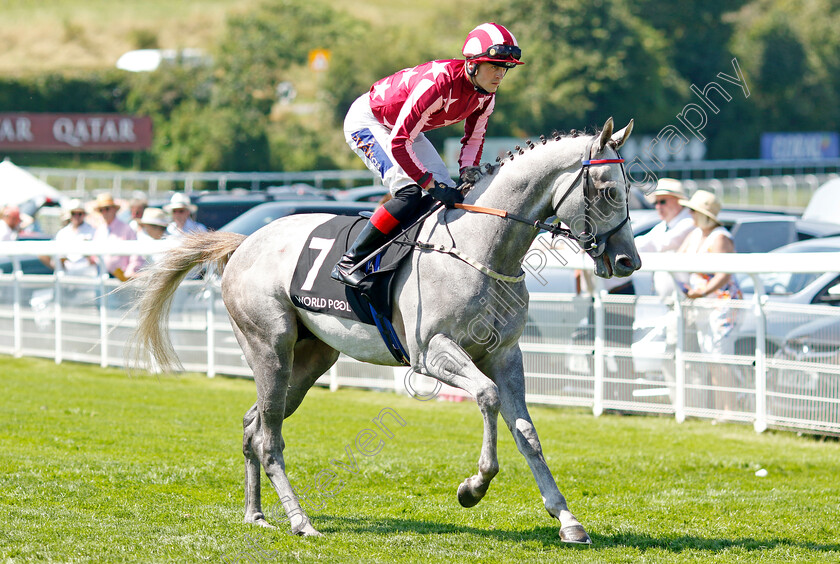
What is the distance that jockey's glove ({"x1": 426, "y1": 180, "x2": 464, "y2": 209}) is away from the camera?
17.3 ft

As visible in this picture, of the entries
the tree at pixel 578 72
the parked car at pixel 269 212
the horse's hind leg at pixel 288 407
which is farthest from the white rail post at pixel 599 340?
the tree at pixel 578 72

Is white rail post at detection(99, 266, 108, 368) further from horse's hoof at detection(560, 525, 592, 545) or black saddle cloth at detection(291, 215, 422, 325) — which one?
horse's hoof at detection(560, 525, 592, 545)

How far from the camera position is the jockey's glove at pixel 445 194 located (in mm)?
5270

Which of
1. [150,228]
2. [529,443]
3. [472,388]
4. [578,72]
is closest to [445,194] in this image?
[472,388]

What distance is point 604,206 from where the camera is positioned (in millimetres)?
4902

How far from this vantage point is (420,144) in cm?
560

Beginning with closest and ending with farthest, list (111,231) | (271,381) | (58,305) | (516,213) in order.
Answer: (516,213)
(271,381)
(111,231)
(58,305)

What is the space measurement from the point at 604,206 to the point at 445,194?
820 mm

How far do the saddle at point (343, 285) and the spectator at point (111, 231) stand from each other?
273 inches

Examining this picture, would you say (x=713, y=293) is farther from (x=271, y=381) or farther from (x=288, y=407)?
(x=271, y=381)

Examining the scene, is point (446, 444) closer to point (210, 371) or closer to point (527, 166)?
point (527, 166)

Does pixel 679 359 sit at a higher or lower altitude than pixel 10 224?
higher

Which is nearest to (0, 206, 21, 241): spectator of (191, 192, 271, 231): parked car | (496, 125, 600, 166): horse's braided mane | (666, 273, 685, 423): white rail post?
(191, 192, 271, 231): parked car

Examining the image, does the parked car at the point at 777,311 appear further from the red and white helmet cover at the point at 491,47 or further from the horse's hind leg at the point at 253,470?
the horse's hind leg at the point at 253,470
